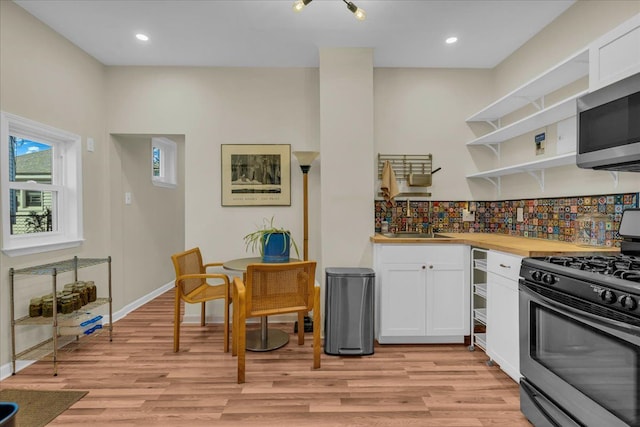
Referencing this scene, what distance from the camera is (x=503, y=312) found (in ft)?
7.44

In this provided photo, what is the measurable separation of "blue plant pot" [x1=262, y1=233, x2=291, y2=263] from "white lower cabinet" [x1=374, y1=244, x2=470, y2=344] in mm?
816

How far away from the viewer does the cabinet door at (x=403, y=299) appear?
2820 millimetres

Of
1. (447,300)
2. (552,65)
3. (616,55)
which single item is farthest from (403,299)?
(552,65)

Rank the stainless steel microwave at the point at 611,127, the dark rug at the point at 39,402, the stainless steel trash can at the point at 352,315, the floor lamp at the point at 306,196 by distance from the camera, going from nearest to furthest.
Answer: the stainless steel microwave at the point at 611,127 → the dark rug at the point at 39,402 → the stainless steel trash can at the point at 352,315 → the floor lamp at the point at 306,196

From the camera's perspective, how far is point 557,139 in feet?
8.67

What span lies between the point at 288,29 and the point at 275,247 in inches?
70.0

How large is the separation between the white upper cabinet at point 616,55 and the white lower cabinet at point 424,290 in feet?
4.78

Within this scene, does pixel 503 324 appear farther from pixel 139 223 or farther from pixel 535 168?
pixel 139 223

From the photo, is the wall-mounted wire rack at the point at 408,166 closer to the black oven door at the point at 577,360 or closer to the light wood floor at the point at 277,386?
the light wood floor at the point at 277,386

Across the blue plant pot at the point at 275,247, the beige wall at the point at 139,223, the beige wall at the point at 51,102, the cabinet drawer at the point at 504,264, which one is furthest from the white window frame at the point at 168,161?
the cabinet drawer at the point at 504,264

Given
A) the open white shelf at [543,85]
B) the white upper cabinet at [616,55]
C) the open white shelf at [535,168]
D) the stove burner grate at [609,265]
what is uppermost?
the open white shelf at [543,85]

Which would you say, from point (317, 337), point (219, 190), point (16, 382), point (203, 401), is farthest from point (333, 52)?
point (16, 382)

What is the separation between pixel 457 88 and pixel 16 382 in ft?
14.3

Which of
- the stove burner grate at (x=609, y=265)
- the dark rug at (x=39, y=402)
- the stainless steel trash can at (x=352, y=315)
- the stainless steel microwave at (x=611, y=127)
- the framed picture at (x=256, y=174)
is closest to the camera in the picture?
the stove burner grate at (x=609, y=265)
